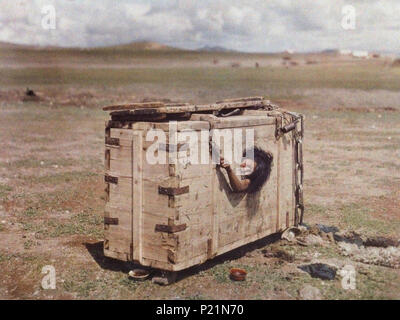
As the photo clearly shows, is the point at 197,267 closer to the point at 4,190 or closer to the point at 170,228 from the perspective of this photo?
the point at 170,228

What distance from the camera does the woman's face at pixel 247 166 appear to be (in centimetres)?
668

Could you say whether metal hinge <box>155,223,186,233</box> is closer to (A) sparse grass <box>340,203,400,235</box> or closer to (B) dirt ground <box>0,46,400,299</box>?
(B) dirt ground <box>0,46,400,299</box>

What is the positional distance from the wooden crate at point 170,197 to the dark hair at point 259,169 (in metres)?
0.12

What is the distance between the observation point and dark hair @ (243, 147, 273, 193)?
675 cm

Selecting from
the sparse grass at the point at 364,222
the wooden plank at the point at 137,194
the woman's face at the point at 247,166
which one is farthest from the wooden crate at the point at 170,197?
the sparse grass at the point at 364,222

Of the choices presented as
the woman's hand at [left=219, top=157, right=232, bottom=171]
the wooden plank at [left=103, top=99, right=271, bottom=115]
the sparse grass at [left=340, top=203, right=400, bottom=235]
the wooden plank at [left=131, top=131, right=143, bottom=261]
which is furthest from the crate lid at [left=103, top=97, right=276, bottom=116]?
the sparse grass at [left=340, top=203, right=400, bottom=235]

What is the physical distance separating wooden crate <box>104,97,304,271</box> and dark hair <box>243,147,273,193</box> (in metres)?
0.12

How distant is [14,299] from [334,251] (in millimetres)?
4254

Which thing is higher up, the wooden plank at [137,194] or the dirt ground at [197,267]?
the wooden plank at [137,194]

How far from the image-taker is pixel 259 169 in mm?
6855

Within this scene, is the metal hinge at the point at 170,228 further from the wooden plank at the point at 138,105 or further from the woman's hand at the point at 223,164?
the wooden plank at the point at 138,105

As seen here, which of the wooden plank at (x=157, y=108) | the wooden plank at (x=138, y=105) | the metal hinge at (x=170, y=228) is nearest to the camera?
the metal hinge at (x=170, y=228)
